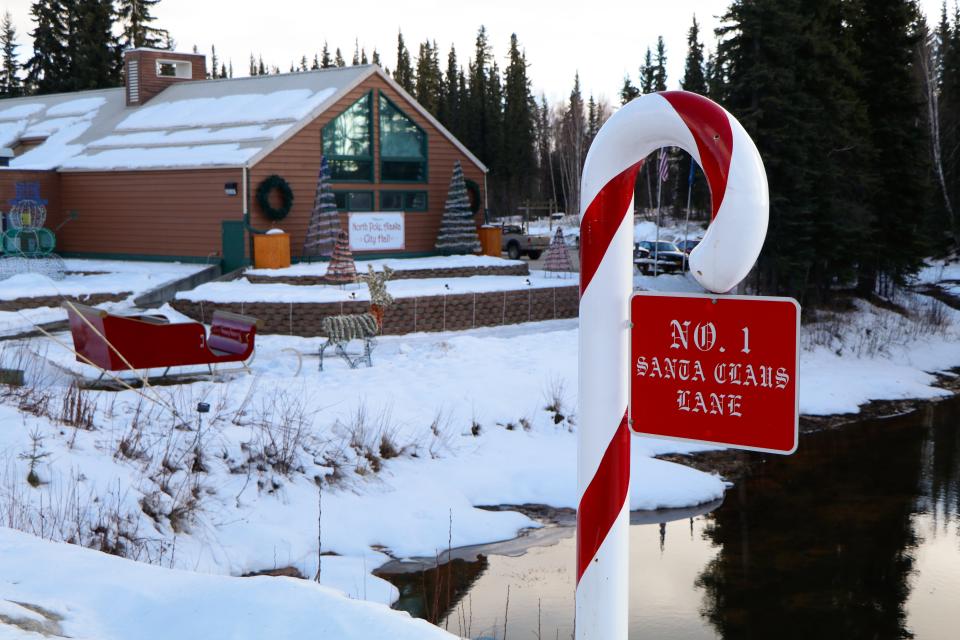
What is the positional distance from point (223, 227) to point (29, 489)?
17573 mm

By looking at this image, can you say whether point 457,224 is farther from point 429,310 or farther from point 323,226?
point 429,310

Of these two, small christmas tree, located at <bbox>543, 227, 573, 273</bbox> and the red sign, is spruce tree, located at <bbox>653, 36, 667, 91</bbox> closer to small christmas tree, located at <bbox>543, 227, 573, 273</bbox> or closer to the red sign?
small christmas tree, located at <bbox>543, 227, 573, 273</bbox>

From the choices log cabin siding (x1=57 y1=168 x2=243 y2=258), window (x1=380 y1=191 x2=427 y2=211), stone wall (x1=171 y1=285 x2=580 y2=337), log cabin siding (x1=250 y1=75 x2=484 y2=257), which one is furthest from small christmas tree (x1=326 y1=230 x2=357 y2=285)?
window (x1=380 y1=191 x2=427 y2=211)

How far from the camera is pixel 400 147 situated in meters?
27.6

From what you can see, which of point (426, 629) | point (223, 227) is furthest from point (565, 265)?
point (426, 629)

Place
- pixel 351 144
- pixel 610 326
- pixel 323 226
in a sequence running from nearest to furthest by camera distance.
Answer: pixel 610 326 < pixel 323 226 < pixel 351 144

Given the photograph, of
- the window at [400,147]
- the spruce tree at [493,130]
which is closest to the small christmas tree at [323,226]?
the window at [400,147]

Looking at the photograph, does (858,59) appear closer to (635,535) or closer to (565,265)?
(565,265)

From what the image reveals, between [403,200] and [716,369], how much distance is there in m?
25.7

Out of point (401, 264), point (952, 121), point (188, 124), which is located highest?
point (952, 121)

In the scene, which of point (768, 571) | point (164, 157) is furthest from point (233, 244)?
point (768, 571)

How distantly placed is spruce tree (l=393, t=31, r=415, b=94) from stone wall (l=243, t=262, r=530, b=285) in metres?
52.5

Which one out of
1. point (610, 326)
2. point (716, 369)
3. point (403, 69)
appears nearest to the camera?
point (716, 369)

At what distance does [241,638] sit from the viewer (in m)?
3.44
